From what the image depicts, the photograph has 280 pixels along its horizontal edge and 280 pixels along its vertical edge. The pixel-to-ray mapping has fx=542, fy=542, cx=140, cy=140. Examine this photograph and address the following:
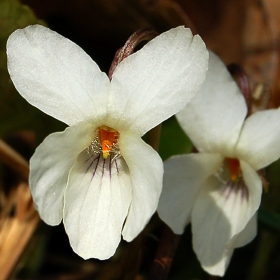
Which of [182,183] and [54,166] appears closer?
[54,166]

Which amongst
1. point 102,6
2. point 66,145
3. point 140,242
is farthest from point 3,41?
point 140,242

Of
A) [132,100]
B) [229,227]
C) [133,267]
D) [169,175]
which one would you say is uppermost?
[132,100]

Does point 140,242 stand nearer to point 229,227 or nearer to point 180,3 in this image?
point 229,227

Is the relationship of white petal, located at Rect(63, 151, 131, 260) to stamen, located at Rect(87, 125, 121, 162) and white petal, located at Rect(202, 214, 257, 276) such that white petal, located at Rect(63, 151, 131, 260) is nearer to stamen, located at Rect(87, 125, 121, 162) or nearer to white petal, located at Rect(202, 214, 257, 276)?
stamen, located at Rect(87, 125, 121, 162)

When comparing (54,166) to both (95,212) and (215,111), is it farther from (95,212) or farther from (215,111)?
(215,111)

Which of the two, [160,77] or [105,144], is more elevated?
[160,77]

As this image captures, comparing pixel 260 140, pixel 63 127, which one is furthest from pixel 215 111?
pixel 63 127

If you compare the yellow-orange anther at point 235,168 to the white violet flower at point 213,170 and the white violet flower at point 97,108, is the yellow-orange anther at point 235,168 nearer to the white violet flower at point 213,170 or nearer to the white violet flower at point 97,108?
the white violet flower at point 213,170
